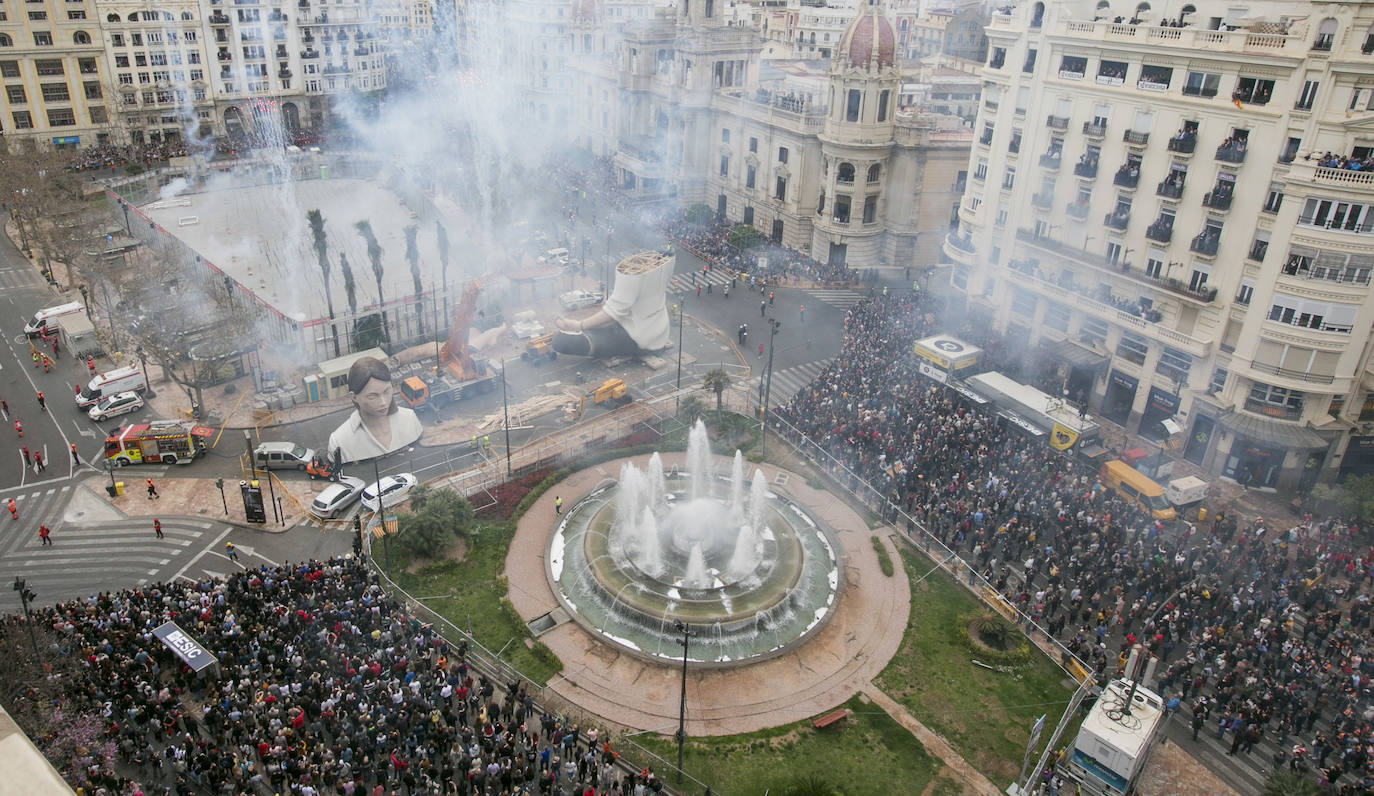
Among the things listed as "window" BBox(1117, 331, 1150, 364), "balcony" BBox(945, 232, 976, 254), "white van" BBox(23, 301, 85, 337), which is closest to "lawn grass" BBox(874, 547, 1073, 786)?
"window" BBox(1117, 331, 1150, 364)

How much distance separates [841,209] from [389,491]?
148ft

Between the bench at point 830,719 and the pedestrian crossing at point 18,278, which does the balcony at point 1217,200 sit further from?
the pedestrian crossing at point 18,278

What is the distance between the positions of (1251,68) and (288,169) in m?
87.7

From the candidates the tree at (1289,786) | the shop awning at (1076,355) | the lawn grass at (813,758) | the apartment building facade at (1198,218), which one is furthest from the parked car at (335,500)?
the apartment building facade at (1198,218)

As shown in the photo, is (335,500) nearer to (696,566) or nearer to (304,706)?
(304,706)

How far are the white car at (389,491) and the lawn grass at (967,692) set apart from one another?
955 inches

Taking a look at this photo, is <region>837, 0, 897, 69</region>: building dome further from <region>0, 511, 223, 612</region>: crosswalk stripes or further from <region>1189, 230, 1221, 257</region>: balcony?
<region>0, 511, 223, 612</region>: crosswalk stripes

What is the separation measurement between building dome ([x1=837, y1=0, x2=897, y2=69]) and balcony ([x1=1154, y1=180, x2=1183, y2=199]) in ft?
86.7

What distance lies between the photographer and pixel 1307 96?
140 ft

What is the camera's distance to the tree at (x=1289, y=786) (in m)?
28.3

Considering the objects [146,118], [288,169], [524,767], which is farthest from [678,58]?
[524,767]

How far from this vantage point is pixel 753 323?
67188mm

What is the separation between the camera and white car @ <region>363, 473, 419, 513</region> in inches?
1754

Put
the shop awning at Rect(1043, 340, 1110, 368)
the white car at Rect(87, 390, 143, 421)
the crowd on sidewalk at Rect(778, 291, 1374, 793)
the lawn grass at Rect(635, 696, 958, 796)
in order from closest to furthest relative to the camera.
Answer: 1. the lawn grass at Rect(635, 696, 958, 796)
2. the crowd on sidewalk at Rect(778, 291, 1374, 793)
3. the white car at Rect(87, 390, 143, 421)
4. the shop awning at Rect(1043, 340, 1110, 368)
